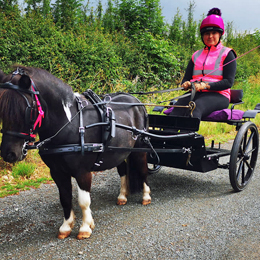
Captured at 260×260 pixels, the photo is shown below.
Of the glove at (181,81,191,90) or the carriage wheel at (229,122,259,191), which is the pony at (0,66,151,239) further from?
the carriage wheel at (229,122,259,191)

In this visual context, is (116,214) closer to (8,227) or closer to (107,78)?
(8,227)

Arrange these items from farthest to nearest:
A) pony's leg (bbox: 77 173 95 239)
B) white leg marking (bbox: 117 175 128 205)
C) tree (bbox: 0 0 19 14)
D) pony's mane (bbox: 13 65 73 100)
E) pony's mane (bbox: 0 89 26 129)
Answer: tree (bbox: 0 0 19 14)
white leg marking (bbox: 117 175 128 205)
pony's leg (bbox: 77 173 95 239)
pony's mane (bbox: 13 65 73 100)
pony's mane (bbox: 0 89 26 129)

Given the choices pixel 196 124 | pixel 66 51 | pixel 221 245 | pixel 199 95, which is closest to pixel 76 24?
pixel 66 51

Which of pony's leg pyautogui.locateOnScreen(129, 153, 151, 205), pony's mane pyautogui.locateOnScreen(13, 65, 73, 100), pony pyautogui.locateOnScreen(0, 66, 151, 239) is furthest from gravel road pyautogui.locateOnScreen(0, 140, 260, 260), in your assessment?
pony's mane pyautogui.locateOnScreen(13, 65, 73, 100)

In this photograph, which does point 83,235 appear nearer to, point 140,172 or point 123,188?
point 123,188

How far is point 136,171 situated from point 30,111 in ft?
6.20

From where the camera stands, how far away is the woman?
12.5ft

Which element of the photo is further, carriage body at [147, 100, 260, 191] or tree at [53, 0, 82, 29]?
tree at [53, 0, 82, 29]

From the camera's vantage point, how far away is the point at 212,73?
3.96 metres

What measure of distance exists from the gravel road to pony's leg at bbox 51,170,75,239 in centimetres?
8

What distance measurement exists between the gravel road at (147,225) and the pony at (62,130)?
0.86 feet

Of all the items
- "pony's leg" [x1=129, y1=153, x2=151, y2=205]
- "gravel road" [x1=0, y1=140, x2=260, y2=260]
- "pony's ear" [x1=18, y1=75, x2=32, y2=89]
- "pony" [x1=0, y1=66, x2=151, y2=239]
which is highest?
"pony's ear" [x1=18, y1=75, x2=32, y2=89]

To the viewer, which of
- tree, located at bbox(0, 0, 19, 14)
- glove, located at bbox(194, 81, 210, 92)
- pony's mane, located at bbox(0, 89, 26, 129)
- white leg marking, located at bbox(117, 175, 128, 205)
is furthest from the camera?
tree, located at bbox(0, 0, 19, 14)

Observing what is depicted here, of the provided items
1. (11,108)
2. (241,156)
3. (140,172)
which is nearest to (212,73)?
(241,156)
